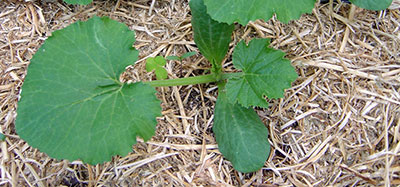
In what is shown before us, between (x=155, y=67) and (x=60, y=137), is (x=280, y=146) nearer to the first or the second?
(x=155, y=67)

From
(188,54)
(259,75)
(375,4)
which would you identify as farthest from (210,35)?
(375,4)

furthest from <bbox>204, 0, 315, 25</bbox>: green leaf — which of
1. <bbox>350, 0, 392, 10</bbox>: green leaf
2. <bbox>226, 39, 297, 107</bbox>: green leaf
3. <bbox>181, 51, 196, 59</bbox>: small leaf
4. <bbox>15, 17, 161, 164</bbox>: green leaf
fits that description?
<bbox>15, 17, 161, 164</bbox>: green leaf

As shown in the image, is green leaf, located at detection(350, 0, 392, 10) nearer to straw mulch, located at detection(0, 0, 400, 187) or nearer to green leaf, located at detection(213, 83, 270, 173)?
straw mulch, located at detection(0, 0, 400, 187)

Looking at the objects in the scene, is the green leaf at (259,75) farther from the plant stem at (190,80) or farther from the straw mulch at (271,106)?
the straw mulch at (271,106)

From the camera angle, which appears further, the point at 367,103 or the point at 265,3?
the point at 367,103

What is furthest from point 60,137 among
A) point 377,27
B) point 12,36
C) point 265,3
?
point 377,27

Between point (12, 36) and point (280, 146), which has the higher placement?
point (12, 36)

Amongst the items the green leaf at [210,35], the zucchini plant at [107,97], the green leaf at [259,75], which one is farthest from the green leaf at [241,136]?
the green leaf at [210,35]
